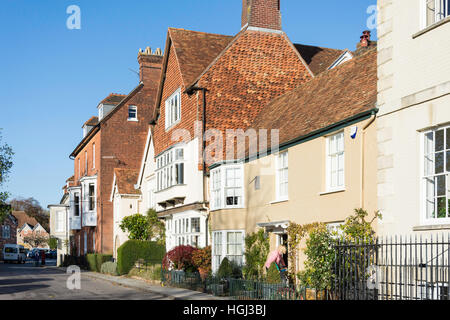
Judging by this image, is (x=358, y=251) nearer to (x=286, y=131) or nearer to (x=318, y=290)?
(x=318, y=290)

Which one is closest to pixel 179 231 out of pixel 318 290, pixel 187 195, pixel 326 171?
pixel 187 195

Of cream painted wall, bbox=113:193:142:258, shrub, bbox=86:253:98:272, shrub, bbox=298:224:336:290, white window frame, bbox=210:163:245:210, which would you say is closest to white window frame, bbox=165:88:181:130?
white window frame, bbox=210:163:245:210

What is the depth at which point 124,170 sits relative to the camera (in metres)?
42.0

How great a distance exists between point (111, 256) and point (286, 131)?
71.1ft

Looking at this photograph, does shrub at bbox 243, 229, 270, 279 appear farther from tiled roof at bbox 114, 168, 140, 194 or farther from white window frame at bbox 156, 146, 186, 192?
tiled roof at bbox 114, 168, 140, 194

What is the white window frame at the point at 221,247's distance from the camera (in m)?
23.3

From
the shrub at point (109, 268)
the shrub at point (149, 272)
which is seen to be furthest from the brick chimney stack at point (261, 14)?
the shrub at point (109, 268)

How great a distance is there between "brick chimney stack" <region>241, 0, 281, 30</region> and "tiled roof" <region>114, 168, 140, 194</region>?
1564 cm

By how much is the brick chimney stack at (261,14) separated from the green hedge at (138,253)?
12767mm

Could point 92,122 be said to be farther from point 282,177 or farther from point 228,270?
point 282,177

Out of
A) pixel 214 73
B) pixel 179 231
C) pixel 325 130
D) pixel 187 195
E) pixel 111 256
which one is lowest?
pixel 111 256

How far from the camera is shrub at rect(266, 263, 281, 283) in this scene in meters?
18.2

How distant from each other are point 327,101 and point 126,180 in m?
23.6

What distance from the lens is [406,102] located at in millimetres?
13875
